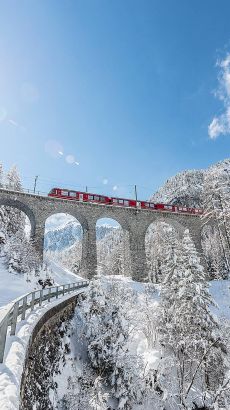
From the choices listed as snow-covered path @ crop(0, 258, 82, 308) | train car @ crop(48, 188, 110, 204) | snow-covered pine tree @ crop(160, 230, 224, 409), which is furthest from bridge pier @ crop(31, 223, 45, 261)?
snow-covered pine tree @ crop(160, 230, 224, 409)

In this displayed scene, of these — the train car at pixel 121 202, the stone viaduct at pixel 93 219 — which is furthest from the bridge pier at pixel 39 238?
the train car at pixel 121 202

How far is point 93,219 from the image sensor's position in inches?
1501

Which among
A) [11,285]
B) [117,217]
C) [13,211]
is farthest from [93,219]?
→ [11,285]

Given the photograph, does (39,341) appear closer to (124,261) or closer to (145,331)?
(145,331)

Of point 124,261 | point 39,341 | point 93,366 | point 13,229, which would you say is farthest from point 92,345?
point 13,229

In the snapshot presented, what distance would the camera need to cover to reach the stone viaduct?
34594 millimetres

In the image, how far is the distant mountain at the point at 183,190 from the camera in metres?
124

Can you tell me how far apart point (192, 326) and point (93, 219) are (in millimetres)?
20873

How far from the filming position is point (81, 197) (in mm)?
37750

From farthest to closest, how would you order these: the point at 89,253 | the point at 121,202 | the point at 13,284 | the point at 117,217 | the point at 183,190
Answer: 1. the point at 183,190
2. the point at 121,202
3. the point at 117,217
4. the point at 89,253
5. the point at 13,284

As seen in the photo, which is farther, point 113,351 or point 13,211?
point 13,211

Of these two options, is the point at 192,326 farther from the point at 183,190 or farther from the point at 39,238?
the point at 183,190

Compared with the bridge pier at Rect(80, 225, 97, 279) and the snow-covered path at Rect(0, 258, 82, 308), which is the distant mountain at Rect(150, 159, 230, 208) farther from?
the snow-covered path at Rect(0, 258, 82, 308)

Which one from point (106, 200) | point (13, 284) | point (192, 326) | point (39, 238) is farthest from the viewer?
point (106, 200)
